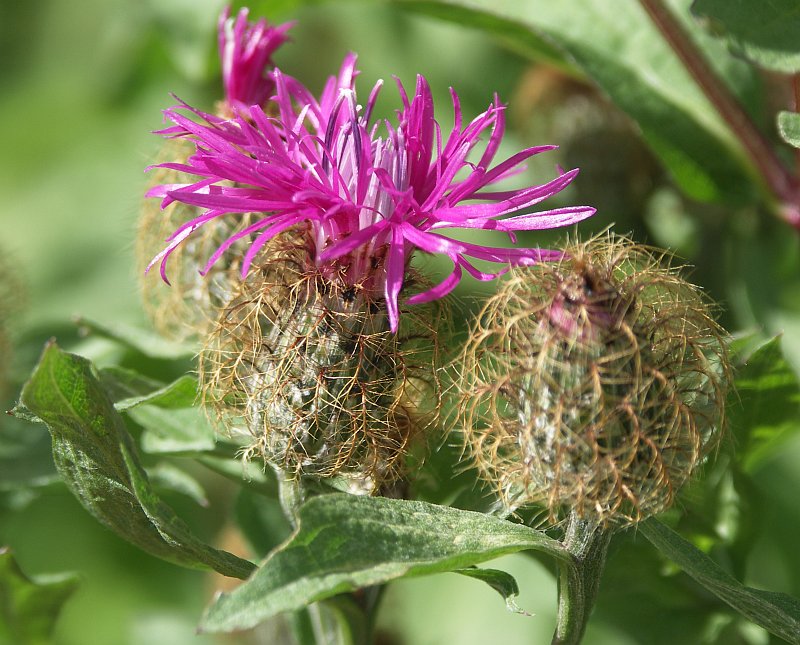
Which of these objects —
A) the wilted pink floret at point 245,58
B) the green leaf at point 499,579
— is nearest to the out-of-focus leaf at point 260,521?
the green leaf at point 499,579

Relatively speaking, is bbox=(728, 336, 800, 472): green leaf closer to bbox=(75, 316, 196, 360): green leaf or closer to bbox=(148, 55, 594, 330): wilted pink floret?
bbox=(148, 55, 594, 330): wilted pink floret

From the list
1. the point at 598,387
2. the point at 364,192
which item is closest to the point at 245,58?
the point at 364,192

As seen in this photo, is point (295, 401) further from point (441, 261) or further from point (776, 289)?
point (776, 289)

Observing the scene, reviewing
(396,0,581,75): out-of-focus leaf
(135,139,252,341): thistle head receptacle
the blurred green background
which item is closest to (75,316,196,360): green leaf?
(135,139,252,341): thistle head receptacle

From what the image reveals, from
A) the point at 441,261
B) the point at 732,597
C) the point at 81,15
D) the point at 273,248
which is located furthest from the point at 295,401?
the point at 81,15

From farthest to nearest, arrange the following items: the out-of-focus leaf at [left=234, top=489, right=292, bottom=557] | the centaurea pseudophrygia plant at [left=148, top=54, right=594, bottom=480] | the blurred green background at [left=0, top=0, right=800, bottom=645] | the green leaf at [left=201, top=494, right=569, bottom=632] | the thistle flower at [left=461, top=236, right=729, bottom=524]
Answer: the blurred green background at [left=0, top=0, right=800, bottom=645] < the out-of-focus leaf at [left=234, top=489, right=292, bottom=557] < the centaurea pseudophrygia plant at [left=148, top=54, right=594, bottom=480] < the thistle flower at [left=461, top=236, right=729, bottom=524] < the green leaf at [left=201, top=494, right=569, bottom=632]

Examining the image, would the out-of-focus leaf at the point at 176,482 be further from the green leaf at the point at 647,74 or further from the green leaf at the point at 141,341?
the green leaf at the point at 647,74

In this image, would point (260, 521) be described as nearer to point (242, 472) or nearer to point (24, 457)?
point (242, 472)
